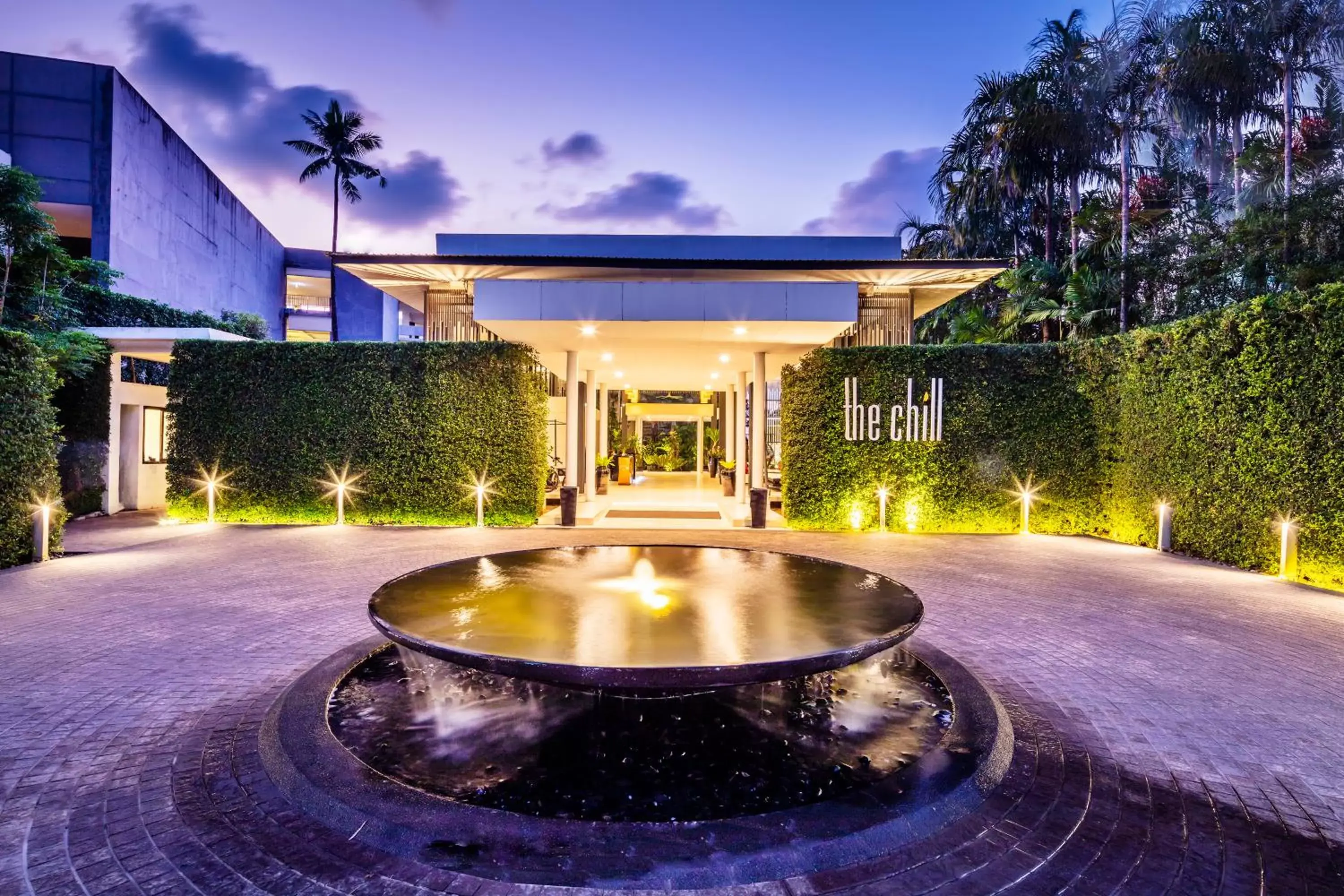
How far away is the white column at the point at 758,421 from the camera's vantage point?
15.0 metres

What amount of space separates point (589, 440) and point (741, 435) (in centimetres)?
463

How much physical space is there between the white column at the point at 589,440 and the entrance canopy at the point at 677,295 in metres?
1.62

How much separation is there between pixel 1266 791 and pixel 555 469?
1768 cm

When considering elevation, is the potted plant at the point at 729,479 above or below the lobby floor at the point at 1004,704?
above

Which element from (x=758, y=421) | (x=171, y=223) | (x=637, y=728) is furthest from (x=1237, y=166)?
(x=171, y=223)

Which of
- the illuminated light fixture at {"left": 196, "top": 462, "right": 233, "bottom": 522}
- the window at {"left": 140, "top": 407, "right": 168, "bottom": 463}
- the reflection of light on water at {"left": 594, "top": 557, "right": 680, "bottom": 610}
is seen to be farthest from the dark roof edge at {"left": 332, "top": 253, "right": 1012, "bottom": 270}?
the reflection of light on water at {"left": 594, "top": 557, "right": 680, "bottom": 610}

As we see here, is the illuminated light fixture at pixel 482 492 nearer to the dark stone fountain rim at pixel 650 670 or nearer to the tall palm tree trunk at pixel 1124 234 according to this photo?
the dark stone fountain rim at pixel 650 670

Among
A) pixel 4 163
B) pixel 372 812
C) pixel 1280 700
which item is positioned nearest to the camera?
pixel 372 812

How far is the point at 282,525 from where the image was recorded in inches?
472

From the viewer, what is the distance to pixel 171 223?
69.2ft

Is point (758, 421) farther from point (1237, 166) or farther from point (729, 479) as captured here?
point (1237, 166)

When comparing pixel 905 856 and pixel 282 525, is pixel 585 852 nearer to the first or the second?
pixel 905 856

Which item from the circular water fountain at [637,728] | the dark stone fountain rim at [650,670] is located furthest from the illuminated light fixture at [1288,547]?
the dark stone fountain rim at [650,670]

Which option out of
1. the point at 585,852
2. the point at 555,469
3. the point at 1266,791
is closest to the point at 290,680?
the point at 585,852
